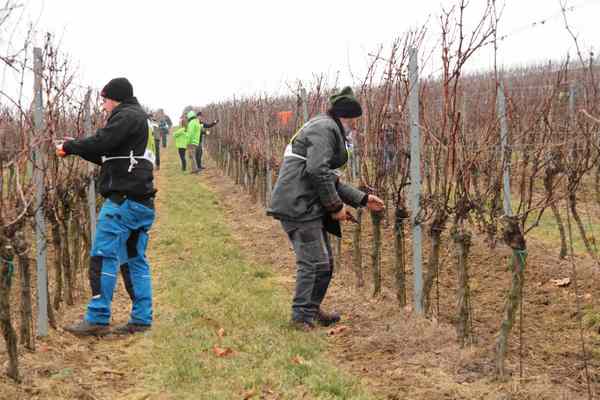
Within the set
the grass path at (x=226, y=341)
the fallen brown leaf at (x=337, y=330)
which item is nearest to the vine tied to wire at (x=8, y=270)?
the grass path at (x=226, y=341)

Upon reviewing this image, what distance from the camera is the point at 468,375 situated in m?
3.96

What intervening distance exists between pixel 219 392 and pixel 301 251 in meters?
1.51

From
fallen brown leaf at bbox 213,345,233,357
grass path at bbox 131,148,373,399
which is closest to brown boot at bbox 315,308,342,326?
grass path at bbox 131,148,373,399

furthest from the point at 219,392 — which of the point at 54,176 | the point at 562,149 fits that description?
the point at 562,149

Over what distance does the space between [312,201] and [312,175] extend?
0.24 meters

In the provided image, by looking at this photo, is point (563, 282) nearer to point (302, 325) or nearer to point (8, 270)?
point (302, 325)

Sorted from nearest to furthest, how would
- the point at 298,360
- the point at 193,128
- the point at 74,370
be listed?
the point at 74,370 → the point at 298,360 → the point at 193,128

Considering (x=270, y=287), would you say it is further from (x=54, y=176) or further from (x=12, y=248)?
(x=12, y=248)

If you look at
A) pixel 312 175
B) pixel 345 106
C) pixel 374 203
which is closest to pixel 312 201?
pixel 312 175

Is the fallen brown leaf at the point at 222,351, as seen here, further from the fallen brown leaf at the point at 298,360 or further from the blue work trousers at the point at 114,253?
the blue work trousers at the point at 114,253

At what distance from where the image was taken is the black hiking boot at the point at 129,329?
16.3ft

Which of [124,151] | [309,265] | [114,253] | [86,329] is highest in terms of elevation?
[124,151]

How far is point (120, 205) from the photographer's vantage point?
15.9 feet

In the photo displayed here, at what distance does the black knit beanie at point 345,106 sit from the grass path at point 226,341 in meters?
1.63
